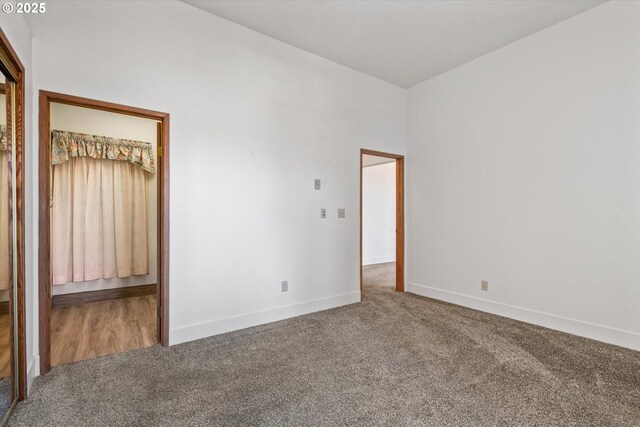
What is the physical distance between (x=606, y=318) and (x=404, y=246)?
2.35 metres

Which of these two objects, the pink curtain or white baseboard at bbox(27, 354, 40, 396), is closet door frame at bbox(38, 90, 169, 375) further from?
the pink curtain

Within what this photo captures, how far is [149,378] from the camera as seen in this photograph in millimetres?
2205

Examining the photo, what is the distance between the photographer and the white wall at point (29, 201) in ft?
6.68

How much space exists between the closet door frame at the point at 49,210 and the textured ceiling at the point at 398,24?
1249mm

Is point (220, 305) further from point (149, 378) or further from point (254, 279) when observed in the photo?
point (149, 378)

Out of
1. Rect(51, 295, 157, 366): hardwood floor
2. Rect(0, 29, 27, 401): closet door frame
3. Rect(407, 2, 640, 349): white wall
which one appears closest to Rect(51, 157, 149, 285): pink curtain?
Rect(51, 295, 157, 366): hardwood floor

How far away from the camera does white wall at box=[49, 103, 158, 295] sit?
3.96m

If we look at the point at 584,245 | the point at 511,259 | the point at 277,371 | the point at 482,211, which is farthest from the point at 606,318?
the point at 277,371

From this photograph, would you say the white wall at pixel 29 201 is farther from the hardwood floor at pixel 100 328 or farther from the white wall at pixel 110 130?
the white wall at pixel 110 130

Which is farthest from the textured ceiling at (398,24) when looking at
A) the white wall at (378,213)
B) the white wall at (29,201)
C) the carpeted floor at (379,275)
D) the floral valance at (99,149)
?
the white wall at (378,213)

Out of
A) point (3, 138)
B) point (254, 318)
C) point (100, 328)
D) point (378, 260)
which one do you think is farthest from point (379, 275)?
point (3, 138)

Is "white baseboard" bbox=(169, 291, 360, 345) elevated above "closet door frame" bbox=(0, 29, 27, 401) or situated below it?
below

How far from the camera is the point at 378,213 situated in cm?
760

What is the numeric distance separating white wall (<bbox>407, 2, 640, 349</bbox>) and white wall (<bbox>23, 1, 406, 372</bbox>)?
Answer: 126 cm
